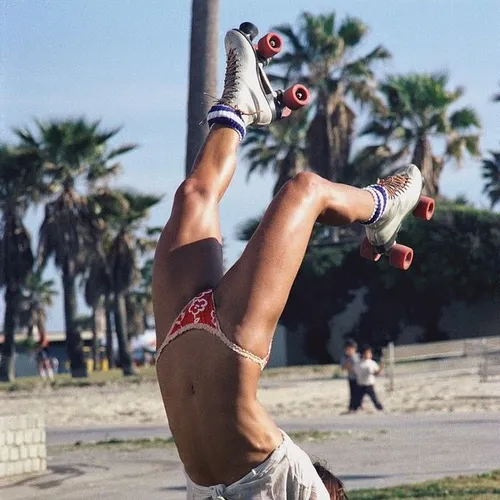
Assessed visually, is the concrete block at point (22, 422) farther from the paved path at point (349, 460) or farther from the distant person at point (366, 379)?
the distant person at point (366, 379)

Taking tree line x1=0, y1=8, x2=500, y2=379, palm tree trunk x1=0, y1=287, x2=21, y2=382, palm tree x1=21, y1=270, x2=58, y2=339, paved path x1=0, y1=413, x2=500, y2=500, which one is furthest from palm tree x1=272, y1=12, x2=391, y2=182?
palm tree x1=21, y1=270, x2=58, y2=339

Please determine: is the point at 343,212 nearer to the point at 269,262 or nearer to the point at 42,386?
the point at 269,262

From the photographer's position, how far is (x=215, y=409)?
3.65 meters

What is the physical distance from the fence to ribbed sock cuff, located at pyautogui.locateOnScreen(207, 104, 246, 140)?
2140 centimetres

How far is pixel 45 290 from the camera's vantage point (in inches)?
3787

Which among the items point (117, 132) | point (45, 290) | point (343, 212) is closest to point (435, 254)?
point (117, 132)

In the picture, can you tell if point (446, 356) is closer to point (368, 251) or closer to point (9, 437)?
point (9, 437)

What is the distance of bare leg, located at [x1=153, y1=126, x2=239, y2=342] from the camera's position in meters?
3.88

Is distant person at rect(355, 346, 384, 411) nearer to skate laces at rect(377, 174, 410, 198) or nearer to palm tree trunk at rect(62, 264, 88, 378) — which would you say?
skate laces at rect(377, 174, 410, 198)

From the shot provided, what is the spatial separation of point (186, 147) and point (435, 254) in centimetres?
3432

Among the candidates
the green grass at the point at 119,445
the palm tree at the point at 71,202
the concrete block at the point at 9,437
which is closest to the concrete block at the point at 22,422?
the concrete block at the point at 9,437

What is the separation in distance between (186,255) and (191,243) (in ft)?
0.14

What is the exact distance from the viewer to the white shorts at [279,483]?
3711 millimetres

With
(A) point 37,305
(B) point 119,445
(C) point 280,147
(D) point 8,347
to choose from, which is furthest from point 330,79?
(A) point 37,305
